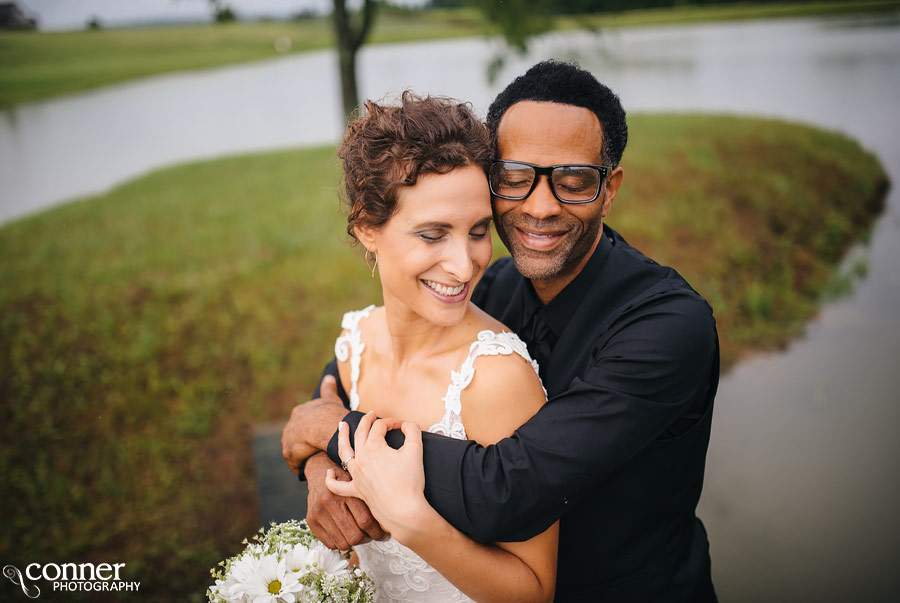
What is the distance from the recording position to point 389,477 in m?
1.55

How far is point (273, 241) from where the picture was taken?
6.74 meters

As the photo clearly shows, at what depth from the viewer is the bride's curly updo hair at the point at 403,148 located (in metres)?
1.64

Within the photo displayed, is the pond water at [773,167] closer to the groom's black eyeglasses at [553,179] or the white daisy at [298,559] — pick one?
the groom's black eyeglasses at [553,179]

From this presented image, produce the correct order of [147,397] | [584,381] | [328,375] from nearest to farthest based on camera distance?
1. [584,381]
2. [328,375]
3. [147,397]

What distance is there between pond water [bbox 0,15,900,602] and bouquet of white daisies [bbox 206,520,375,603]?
1.52m

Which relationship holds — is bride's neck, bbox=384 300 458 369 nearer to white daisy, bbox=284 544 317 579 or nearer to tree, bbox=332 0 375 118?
white daisy, bbox=284 544 317 579

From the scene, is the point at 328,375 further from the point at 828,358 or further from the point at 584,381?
the point at 828,358

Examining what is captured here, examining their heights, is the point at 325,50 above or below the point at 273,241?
above

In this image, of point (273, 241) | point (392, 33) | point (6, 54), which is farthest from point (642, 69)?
point (6, 54)

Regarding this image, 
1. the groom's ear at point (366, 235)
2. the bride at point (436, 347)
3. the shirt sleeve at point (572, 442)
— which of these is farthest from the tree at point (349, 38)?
the shirt sleeve at point (572, 442)

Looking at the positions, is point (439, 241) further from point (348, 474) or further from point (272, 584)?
point (272, 584)

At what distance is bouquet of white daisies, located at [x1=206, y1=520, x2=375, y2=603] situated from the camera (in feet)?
5.04

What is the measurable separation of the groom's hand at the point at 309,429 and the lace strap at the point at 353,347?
14 cm

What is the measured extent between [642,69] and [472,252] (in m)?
10.3
